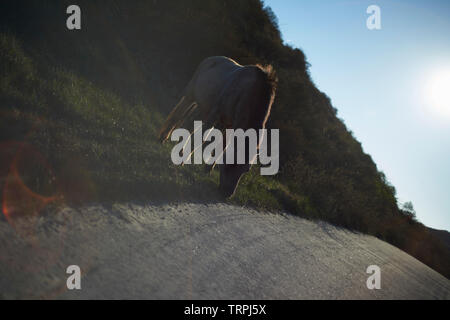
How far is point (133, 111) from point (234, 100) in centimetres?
303

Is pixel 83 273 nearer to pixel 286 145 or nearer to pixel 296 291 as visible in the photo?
pixel 296 291

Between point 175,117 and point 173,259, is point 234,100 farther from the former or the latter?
point 173,259

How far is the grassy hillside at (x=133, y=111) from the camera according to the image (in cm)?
370

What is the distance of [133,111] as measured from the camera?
7.03 m

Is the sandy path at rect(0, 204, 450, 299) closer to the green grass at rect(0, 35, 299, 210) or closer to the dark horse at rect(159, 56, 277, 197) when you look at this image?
the green grass at rect(0, 35, 299, 210)

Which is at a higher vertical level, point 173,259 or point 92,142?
point 92,142

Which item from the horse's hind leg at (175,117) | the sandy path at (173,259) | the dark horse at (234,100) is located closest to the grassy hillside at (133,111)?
the horse's hind leg at (175,117)

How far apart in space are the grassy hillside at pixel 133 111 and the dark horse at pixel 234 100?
2.06 feet

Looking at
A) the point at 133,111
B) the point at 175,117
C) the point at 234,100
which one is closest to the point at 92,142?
the point at 234,100

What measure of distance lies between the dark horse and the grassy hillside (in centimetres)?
63

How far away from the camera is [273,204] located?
6.36m

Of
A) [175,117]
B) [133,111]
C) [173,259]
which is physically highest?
[133,111]
